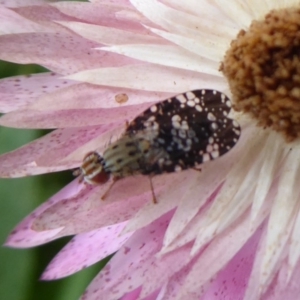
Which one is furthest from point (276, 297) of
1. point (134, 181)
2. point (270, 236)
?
point (134, 181)

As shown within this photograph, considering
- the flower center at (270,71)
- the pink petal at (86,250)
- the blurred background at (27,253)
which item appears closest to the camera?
the flower center at (270,71)

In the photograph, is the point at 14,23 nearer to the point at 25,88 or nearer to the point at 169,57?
the point at 25,88

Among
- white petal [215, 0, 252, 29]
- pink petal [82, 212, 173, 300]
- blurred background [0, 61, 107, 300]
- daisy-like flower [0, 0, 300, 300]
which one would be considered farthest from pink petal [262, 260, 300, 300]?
blurred background [0, 61, 107, 300]

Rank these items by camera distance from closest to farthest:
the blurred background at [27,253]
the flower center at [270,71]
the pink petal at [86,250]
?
the flower center at [270,71], the pink petal at [86,250], the blurred background at [27,253]

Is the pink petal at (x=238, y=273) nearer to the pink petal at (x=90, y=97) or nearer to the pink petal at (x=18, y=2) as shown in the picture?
the pink petal at (x=90, y=97)

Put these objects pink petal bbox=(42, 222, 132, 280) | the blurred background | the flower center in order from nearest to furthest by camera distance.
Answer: the flower center < pink petal bbox=(42, 222, 132, 280) < the blurred background

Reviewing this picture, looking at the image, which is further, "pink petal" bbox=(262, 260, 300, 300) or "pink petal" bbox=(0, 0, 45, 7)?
"pink petal" bbox=(0, 0, 45, 7)

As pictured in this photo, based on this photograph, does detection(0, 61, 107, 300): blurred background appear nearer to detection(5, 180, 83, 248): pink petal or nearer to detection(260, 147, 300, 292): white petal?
detection(5, 180, 83, 248): pink petal

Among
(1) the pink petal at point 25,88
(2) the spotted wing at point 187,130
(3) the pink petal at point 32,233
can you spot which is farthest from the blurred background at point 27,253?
(2) the spotted wing at point 187,130
